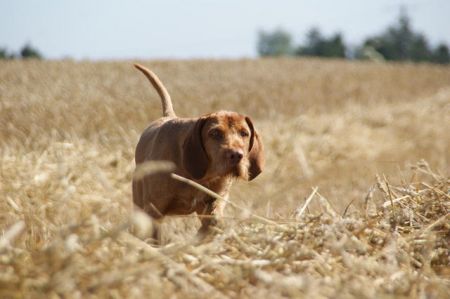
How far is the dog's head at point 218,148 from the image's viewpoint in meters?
4.63

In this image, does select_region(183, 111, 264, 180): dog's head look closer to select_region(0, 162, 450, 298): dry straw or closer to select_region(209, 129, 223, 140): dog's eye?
select_region(209, 129, 223, 140): dog's eye

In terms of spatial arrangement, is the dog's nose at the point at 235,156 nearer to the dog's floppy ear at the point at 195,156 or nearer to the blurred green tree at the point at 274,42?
the dog's floppy ear at the point at 195,156

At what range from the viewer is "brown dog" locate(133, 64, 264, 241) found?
15.4ft

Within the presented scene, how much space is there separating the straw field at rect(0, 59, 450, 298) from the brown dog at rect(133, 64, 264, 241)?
0.73 ft

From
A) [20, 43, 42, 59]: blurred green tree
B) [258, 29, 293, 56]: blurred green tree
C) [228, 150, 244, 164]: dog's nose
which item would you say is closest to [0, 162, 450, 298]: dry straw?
[228, 150, 244, 164]: dog's nose

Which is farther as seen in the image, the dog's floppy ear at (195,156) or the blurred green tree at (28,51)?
the blurred green tree at (28,51)

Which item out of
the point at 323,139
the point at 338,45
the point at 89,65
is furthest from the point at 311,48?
the point at 323,139

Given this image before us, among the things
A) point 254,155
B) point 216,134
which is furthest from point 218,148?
point 254,155

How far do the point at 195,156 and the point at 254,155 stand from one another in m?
0.60

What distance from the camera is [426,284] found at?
280 centimetres

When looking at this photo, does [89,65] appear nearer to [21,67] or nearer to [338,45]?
[21,67]

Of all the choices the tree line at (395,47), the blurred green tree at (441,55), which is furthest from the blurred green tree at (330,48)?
the blurred green tree at (441,55)

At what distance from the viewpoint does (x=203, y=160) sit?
4793 mm

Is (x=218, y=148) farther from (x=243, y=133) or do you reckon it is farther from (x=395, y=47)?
(x=395, y=47)
